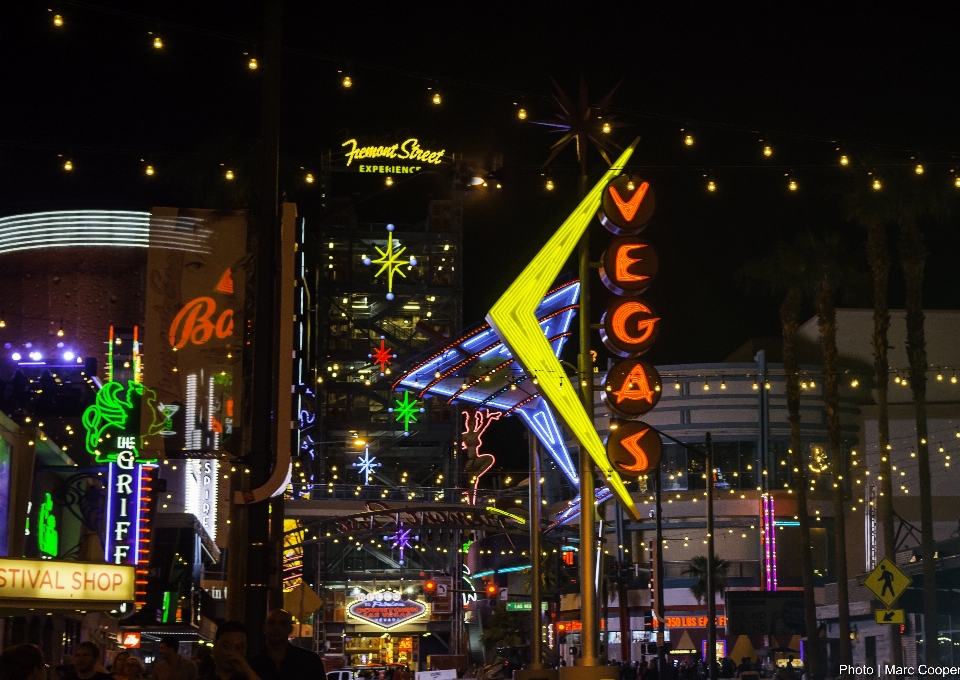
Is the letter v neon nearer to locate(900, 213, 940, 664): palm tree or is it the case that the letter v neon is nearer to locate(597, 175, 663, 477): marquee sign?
locate(597, 175, 663, 477): marquee sign

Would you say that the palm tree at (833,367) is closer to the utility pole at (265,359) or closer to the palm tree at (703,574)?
the palm tree at (703,574)

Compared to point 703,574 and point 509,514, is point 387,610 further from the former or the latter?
point 509,514

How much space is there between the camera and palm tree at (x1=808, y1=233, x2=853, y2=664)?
46281mm

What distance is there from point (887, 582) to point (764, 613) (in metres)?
9.95

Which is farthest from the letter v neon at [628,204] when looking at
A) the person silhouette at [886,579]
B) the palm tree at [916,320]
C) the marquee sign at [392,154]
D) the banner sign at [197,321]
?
the marquee sign at [392,154]

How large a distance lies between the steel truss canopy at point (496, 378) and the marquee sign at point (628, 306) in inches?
232

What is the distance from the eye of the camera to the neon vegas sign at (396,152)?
285 feet

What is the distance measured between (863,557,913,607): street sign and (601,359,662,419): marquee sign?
5295 mm

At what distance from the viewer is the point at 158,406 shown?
14.3m

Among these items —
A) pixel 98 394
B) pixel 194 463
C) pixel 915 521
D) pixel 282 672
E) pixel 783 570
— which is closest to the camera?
pixel 282 672

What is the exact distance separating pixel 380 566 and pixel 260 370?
76492 mm

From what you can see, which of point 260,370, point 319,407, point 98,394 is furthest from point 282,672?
point 319,407

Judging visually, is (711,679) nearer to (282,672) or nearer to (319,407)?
(282,672)

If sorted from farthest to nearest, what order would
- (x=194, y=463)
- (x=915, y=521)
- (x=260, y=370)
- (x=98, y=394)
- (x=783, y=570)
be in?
(x=783, y=570), (x=915, y=521), (x=194, y=463), (x=98, y=394), (x=260, y=370)
